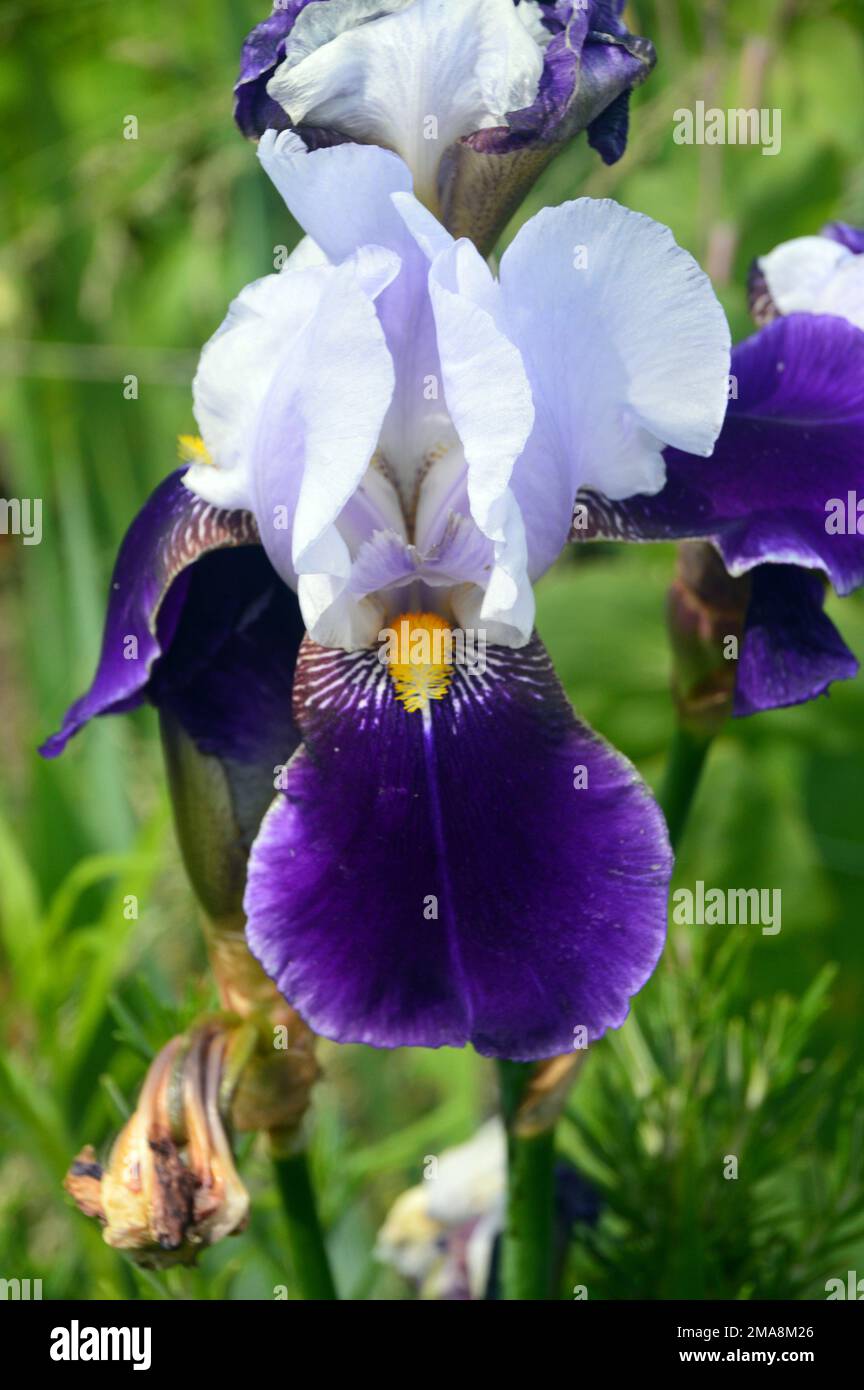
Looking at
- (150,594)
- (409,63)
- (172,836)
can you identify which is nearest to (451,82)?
(409,63)

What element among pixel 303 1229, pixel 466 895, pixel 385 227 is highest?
pixel 385 227

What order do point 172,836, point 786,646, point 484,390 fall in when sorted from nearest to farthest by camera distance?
point 484,390, point 786,646, point 172,836

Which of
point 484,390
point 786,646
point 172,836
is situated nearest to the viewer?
point 484,390

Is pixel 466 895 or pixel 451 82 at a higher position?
pixel 451 82

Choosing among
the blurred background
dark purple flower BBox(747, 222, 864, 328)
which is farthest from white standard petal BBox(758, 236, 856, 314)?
the blurred background

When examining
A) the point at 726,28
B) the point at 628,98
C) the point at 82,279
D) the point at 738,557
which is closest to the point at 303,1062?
the point at 738,557

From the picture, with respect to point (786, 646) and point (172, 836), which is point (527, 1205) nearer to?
point (786, 646)

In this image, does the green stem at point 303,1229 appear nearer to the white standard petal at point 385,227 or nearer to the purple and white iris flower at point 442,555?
the purple and white iris flower at point 442,555
